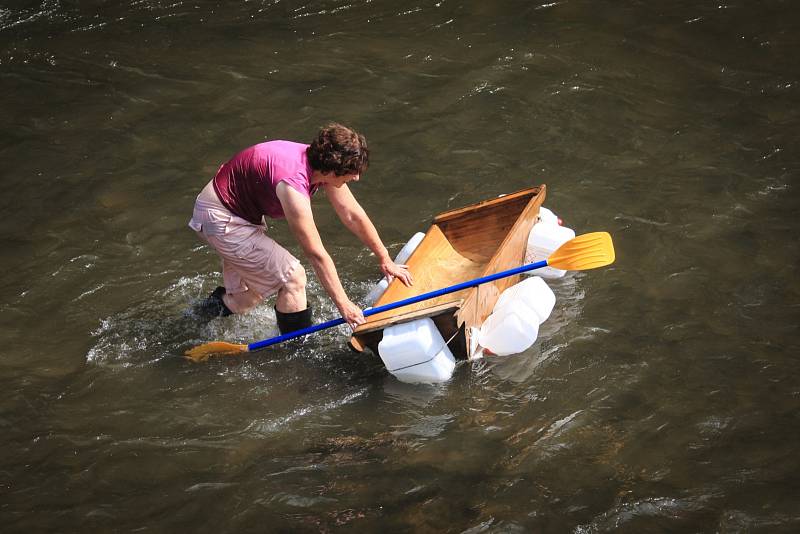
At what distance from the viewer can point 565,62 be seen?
31.3 ft

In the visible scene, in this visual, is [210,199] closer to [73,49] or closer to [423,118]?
[423,118]

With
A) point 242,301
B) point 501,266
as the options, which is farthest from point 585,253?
point 242,301

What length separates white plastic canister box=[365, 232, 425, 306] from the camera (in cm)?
641

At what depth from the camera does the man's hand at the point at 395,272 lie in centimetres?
605

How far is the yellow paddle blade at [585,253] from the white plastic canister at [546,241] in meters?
0.74

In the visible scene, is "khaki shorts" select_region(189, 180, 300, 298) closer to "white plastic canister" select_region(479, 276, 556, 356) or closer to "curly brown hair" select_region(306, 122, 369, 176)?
"curly brown hair" select_region(306, 122, 369, 176)

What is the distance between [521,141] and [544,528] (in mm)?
4575

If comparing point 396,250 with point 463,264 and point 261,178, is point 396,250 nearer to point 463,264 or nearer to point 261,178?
point 463,264

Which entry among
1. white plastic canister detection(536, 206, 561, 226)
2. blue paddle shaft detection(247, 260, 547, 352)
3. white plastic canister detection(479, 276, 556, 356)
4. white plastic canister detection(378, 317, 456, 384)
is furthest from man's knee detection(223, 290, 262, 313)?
white plastic canister detection(536, 206, 561, 226)

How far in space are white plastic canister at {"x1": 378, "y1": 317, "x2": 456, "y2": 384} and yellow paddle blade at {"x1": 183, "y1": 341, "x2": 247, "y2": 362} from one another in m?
1.07

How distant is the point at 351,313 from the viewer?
5.45 m

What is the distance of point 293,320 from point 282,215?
74cm

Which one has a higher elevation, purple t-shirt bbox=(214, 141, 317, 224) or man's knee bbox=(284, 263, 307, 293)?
purple t-shirt bbox=(214, 141, 317, 224)

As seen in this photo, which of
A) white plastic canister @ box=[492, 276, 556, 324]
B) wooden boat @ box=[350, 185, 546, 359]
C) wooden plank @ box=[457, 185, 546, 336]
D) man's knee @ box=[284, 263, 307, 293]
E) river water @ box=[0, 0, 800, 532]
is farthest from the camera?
white plastic canister @ box=[492, 276, 556, 324]
